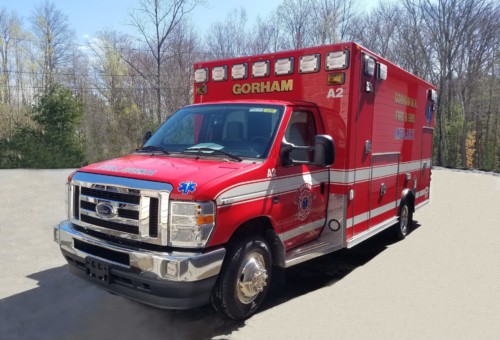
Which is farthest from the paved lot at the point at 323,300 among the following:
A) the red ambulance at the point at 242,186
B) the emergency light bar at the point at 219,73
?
the emergency light bar at the point at 219,73

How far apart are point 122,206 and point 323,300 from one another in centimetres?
250

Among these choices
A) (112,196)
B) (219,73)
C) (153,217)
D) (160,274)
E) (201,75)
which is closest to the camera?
(160,274)

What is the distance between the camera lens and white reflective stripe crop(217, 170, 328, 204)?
3.48 meters

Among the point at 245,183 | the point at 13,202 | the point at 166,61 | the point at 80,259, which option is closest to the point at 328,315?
the point at 245,183

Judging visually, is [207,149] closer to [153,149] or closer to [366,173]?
[153,149]

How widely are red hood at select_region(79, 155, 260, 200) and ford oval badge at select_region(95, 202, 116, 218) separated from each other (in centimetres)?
30

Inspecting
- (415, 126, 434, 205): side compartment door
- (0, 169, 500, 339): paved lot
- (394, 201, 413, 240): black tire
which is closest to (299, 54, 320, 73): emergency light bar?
(0, 169, 500, 339): paved lot

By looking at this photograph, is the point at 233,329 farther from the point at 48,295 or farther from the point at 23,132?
the point at 23,132

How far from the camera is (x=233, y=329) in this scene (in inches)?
147

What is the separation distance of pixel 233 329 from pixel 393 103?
4.59 m

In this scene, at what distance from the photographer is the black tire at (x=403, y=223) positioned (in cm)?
722

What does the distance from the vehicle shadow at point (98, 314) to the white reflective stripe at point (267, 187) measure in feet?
4.29

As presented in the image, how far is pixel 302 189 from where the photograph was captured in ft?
14.6

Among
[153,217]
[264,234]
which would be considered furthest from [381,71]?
[153,217]
